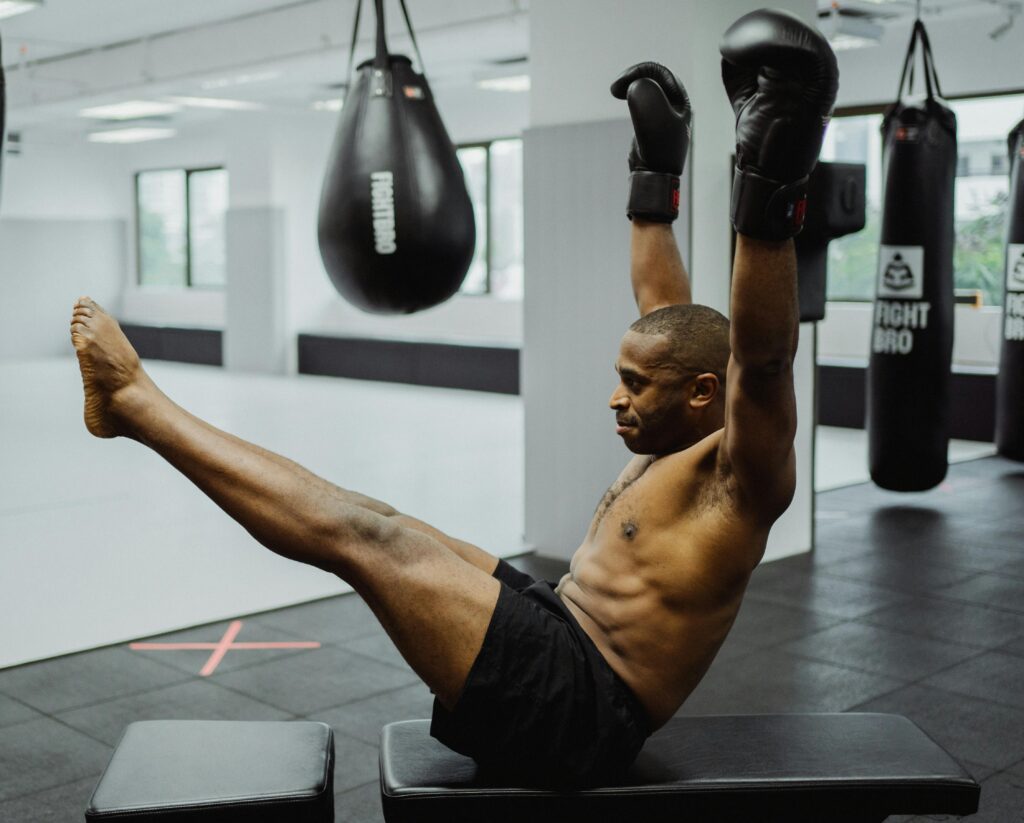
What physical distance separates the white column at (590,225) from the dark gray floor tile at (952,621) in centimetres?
77

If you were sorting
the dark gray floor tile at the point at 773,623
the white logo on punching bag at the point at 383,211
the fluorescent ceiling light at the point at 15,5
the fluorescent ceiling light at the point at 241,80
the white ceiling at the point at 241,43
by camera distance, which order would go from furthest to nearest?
the fluorescent ceiling light at the point at 241,80
the white ceiling at the point at 241,43
the fluorescent ceiling light at the point at 15,5
the dark gray floor tile at the point at 773,623
the white logo on punching bag at the point at 383,211

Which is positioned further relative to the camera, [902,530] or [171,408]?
[902,530]

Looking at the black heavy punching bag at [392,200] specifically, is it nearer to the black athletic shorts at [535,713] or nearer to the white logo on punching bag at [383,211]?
the white logo on punching bag at [383,211]

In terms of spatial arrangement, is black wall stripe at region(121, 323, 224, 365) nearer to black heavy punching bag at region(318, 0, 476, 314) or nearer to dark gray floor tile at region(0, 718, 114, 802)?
black heavy punching bag at region(318, 0, 476, 314)

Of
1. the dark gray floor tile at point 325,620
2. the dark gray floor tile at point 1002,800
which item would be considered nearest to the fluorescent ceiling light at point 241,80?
A: the dark gray floor tile at point 325,620

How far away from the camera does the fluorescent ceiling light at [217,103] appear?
36.2ft

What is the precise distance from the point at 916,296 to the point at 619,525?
4395mm

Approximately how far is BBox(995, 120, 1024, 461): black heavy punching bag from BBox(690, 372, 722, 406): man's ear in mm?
5293

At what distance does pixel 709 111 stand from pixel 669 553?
2897 mm

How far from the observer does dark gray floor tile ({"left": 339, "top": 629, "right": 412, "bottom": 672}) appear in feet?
12.0

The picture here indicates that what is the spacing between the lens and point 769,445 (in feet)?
5.29

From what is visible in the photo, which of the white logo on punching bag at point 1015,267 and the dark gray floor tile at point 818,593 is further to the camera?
the white logo on punching bag at point 1015,267

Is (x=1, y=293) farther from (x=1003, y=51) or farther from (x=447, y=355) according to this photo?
(x=1003, y=51)

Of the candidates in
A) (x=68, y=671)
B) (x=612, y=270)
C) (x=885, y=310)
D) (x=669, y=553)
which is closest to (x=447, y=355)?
(x=885, y=310)
